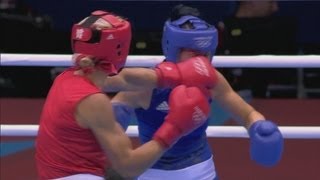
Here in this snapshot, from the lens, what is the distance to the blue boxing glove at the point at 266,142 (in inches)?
93.2

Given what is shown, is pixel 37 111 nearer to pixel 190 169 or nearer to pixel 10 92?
Result: pixel 10 92

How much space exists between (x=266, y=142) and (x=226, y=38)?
314cm

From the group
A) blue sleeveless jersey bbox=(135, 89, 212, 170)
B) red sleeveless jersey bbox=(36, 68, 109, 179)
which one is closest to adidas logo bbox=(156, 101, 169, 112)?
blue sleeveless jersey bbox=(135, 89, 212, 170)

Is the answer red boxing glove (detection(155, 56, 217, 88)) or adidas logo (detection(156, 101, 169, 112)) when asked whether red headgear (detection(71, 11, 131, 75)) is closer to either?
red boxing glove (detection(155, 56, 217, 88))

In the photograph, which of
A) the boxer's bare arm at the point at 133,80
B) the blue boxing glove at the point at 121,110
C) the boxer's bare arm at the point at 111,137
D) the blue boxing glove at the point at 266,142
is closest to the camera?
the boxer's bare arm at the point at 111,137

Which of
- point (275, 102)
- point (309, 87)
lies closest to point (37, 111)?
point (275, 102)

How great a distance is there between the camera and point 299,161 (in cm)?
434

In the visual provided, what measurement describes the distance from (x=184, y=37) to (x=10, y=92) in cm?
356

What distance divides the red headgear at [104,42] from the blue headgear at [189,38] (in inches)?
10.6

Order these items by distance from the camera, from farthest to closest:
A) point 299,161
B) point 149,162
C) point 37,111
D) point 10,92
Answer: point 10,92, point 37,111, point 299,161, point 149,162

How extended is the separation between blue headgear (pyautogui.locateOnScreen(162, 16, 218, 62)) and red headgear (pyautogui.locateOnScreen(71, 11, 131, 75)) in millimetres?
269

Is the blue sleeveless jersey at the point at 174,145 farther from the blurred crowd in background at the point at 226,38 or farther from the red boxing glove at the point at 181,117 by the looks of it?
the blurred crowd in background at the point at 226,38

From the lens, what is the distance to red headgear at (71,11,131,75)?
2271mm

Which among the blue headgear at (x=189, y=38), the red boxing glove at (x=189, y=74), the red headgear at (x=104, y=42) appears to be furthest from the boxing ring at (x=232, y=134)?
the red headgear at (x=104, y=42)
